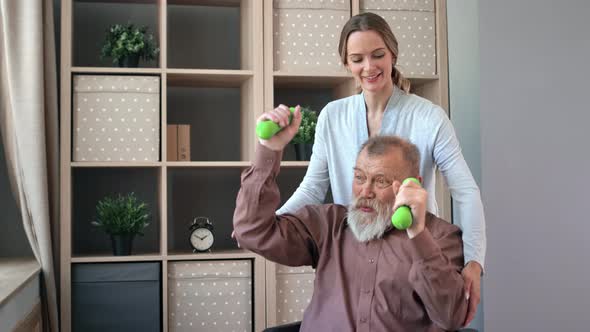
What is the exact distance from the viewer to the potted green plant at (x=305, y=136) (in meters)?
3.35

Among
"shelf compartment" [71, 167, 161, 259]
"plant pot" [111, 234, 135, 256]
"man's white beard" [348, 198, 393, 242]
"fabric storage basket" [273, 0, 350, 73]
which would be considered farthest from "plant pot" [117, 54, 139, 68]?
"man's white beard" [348, 198, 393, 242]

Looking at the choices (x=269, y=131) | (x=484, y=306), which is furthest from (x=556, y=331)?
(x=269, y=131)

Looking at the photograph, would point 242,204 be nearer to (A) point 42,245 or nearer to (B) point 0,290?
(B) point 0,290

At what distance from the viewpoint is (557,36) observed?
10.4ft

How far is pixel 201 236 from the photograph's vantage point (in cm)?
336

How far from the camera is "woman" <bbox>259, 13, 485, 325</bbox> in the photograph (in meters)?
1.98

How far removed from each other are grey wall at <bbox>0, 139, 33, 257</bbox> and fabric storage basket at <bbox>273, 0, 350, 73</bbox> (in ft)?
4.53

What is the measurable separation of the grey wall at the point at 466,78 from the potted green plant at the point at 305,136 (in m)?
0.66

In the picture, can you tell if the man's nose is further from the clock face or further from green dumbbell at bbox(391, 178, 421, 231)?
the clock face

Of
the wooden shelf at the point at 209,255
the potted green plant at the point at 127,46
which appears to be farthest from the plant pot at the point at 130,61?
the wooden shelf at the point at 209,255

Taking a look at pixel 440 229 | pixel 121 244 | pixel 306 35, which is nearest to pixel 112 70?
pixel 121 244

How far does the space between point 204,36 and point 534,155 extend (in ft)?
5.57

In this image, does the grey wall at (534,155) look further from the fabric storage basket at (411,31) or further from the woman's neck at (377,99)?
the woman's neck at (377,99)

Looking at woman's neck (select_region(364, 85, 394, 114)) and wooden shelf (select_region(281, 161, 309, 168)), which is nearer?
woman's neck (select_region(364, 85, 394, 114))
